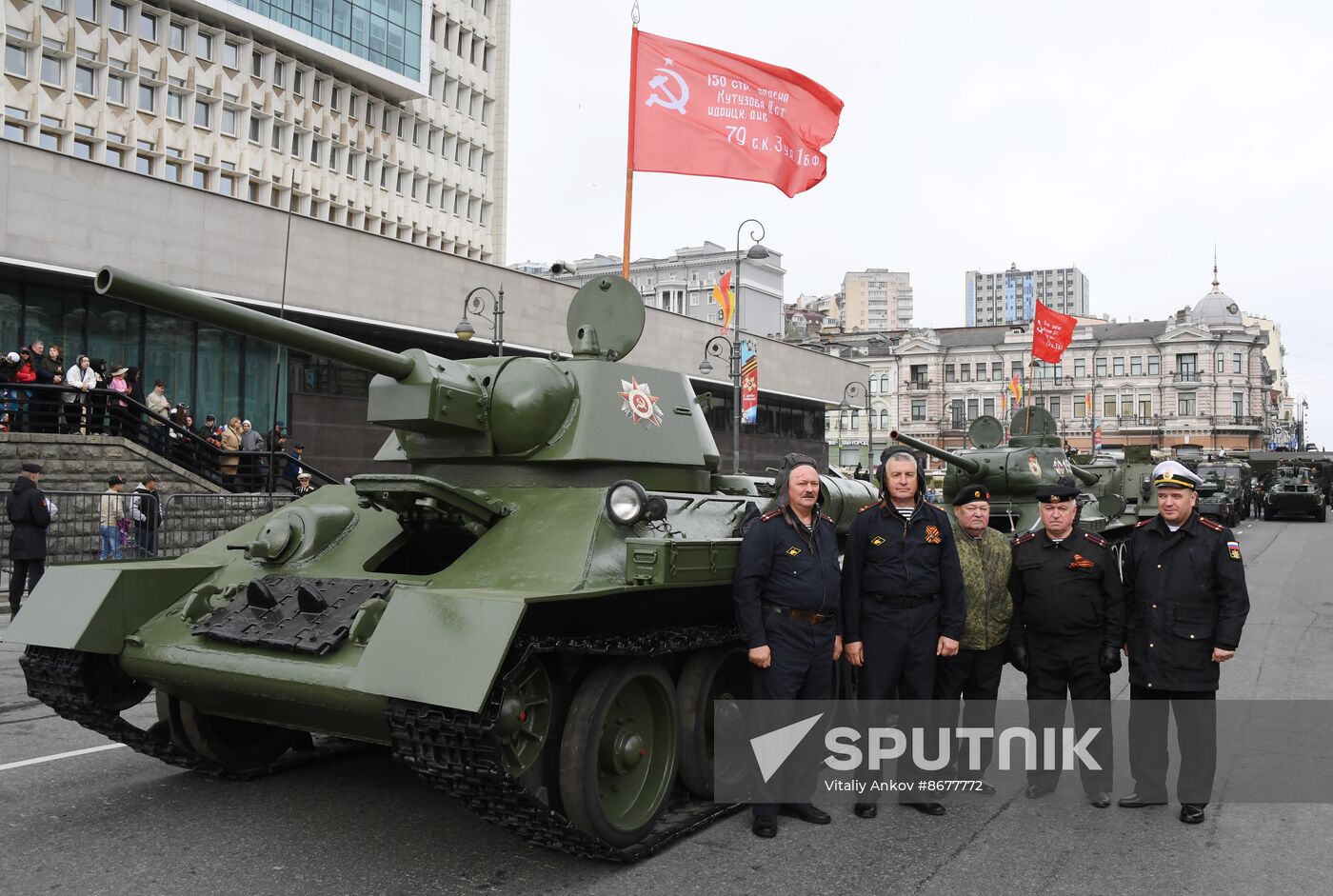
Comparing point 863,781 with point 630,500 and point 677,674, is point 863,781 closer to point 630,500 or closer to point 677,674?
point 677,674

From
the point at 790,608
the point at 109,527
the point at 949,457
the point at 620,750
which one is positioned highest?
the point at 949,457

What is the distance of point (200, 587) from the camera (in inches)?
262

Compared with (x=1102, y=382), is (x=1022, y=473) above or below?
below

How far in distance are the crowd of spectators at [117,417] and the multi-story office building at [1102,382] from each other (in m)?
69.3

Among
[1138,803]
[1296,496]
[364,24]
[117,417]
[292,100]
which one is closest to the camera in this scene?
[1138,803]

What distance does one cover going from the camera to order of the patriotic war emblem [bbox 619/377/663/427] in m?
7.68

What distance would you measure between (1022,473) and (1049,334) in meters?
14.1

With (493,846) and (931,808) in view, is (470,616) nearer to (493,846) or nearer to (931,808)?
(493,846)

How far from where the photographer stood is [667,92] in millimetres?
12766

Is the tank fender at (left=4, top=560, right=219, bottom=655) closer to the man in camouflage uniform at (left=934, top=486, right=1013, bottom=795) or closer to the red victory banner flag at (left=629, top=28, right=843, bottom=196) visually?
the man in camouflage uniform at (left=934, top=486, right=1013, bottom=795)

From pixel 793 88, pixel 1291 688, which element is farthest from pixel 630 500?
pixel 793 88

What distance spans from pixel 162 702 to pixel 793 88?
10.2 meters

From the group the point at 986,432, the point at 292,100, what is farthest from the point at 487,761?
the point at 292,100

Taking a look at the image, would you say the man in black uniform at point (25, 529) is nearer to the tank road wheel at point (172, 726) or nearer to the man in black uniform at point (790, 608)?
the tank road wheel at point (172, 726)
